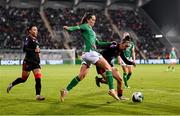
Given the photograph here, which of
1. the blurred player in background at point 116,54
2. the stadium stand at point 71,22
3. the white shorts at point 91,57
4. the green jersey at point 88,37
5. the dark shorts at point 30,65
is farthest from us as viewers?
the stadium stand at point 71,22

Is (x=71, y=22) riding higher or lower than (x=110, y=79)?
higher

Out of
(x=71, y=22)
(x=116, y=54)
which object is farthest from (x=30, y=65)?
(x=71, y=22)

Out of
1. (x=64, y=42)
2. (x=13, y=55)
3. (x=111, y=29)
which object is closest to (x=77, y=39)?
(x=64, y=42)

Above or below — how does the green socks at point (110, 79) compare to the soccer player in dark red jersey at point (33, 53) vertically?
below

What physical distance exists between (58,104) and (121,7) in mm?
64137

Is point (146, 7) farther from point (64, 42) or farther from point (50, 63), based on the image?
point (50, 63)

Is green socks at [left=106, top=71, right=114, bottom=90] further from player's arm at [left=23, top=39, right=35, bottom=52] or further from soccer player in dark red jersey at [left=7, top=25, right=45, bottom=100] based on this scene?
player's arm at [left=23, top=39, right=35, bottom=52]

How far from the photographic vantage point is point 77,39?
212 feet

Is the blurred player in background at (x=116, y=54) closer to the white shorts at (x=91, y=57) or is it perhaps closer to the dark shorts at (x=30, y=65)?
the white shorts at (x=91, y=57)

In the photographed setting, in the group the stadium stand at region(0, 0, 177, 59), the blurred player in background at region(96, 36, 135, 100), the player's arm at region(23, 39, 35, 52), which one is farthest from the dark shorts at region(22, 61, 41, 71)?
the stadium stand at region(0, 0, 177, 59)

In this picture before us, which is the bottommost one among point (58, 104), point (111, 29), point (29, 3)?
point (58, 104)

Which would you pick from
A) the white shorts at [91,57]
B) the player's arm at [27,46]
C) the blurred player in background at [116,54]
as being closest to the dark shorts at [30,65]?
the player's arm at [27,46]

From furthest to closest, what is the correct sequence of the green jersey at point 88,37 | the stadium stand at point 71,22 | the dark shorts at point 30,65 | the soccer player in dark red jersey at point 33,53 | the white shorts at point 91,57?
the stadium stand at point 71,22, the dark shorts at point 30,65, the soccer player in dark red jersey at point 33,53, the green jersey at point 88,37, the white shorts at point 91,57

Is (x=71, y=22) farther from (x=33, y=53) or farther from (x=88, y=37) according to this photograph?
(x=88, y=37)
